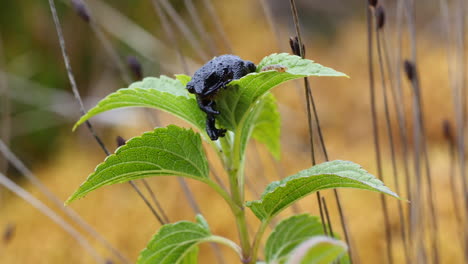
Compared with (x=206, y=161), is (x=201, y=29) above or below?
above

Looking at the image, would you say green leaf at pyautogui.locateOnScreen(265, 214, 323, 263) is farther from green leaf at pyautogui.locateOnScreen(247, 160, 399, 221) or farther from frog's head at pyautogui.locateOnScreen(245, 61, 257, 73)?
frog's head at pyautogui.locateOnScreen(245, 61, 257, 73)

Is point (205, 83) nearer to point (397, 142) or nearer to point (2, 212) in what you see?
point (397, 142)

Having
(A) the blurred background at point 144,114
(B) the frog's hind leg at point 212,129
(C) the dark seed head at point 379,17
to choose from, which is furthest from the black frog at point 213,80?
(A) the blurred background at point 144,114

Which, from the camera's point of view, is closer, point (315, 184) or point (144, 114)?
point (315, 184)

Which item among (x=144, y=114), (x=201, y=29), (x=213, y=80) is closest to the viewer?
(x=213, y=80)

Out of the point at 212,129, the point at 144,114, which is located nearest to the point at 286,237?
the point at 212,129

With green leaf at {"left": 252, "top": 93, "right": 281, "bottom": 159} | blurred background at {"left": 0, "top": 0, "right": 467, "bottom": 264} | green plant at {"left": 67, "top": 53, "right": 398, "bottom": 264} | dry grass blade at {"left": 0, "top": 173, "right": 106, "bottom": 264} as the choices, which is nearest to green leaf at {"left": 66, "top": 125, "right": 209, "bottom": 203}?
green plant at {"left": 67, "top": 53, "right": 398, "bottom": 264}

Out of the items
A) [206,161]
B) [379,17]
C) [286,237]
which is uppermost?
[379,17]

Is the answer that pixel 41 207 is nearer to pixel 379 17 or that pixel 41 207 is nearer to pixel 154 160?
pixel 154 160
